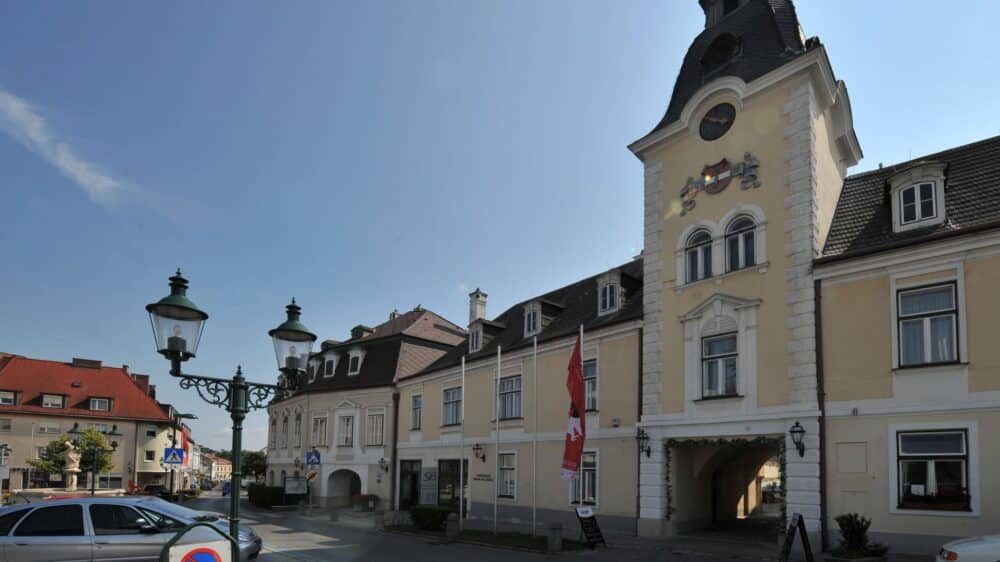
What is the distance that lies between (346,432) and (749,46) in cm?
2727

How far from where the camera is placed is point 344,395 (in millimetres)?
38844

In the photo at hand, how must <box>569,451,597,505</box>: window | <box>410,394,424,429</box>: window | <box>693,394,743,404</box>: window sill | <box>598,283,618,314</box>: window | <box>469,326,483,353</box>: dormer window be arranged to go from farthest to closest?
<box>410,394,424,429</box>: window, <box>469,326,483,353</box>: dormer window, <box>598,283,618,314</box>: window, <box>569,451,597,505</box>: window, <box>693,394,743,404</box>: window sill

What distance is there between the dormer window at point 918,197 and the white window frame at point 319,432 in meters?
30.7

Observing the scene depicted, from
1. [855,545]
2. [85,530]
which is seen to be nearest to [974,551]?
[855,545]

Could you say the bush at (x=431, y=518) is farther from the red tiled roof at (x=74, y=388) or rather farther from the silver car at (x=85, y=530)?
the red tiled roof at (x=74, y=388)

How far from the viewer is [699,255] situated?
20.4m

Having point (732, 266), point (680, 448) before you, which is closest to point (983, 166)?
point (732, 266)

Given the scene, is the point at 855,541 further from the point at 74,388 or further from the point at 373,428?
the point at 74,388

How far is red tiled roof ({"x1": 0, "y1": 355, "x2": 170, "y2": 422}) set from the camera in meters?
53.5

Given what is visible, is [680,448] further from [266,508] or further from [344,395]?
[266,508]

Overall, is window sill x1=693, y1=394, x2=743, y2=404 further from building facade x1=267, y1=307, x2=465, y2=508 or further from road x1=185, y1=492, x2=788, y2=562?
building facade x1=267, y1=307, x2=465, y2=508

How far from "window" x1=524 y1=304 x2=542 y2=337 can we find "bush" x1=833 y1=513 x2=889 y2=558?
45.6 feet

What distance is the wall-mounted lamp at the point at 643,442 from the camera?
20.4 m

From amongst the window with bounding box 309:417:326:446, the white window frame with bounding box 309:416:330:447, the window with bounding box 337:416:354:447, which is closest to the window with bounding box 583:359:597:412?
the window with bounding box 337:416:354:447
